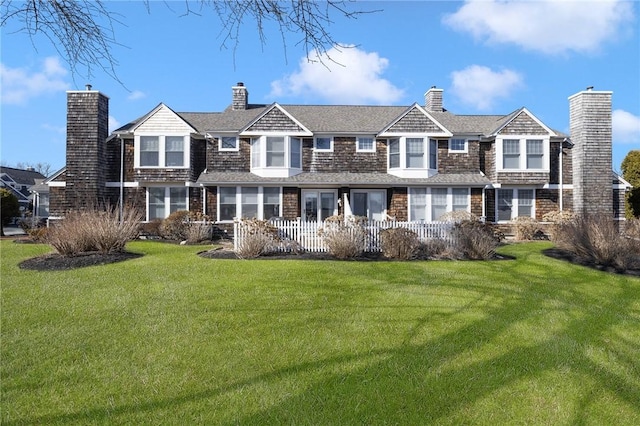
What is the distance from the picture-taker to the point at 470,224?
1281 cm

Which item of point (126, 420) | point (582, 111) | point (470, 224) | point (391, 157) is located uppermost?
point (582, 111)

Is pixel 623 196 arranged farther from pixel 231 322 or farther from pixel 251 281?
pixel 231 322

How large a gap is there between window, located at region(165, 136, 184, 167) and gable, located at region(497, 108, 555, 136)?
17.0 metres

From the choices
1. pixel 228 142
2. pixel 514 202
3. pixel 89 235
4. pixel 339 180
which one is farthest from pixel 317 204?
pixel 89 235

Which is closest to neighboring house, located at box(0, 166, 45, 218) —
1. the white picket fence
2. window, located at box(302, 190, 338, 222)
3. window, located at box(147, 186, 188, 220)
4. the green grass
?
window, located at box(147, 186, 188, 220)

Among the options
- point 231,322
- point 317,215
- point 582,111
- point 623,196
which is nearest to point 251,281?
point 231,322

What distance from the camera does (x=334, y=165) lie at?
71.2 feet

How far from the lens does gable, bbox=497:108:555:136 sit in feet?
71.0

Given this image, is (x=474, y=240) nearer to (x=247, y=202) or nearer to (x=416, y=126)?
(x=416, y=126)

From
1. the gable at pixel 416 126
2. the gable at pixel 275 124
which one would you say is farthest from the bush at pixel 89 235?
the gable at pixel 416 126

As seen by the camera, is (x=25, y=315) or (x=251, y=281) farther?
(x=251, y=281)

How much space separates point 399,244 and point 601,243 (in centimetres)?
578

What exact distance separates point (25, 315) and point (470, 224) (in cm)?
1154

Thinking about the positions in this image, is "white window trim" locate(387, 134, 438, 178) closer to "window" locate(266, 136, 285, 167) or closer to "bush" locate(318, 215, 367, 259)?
"window" locate(266, 136, 285, 167)
